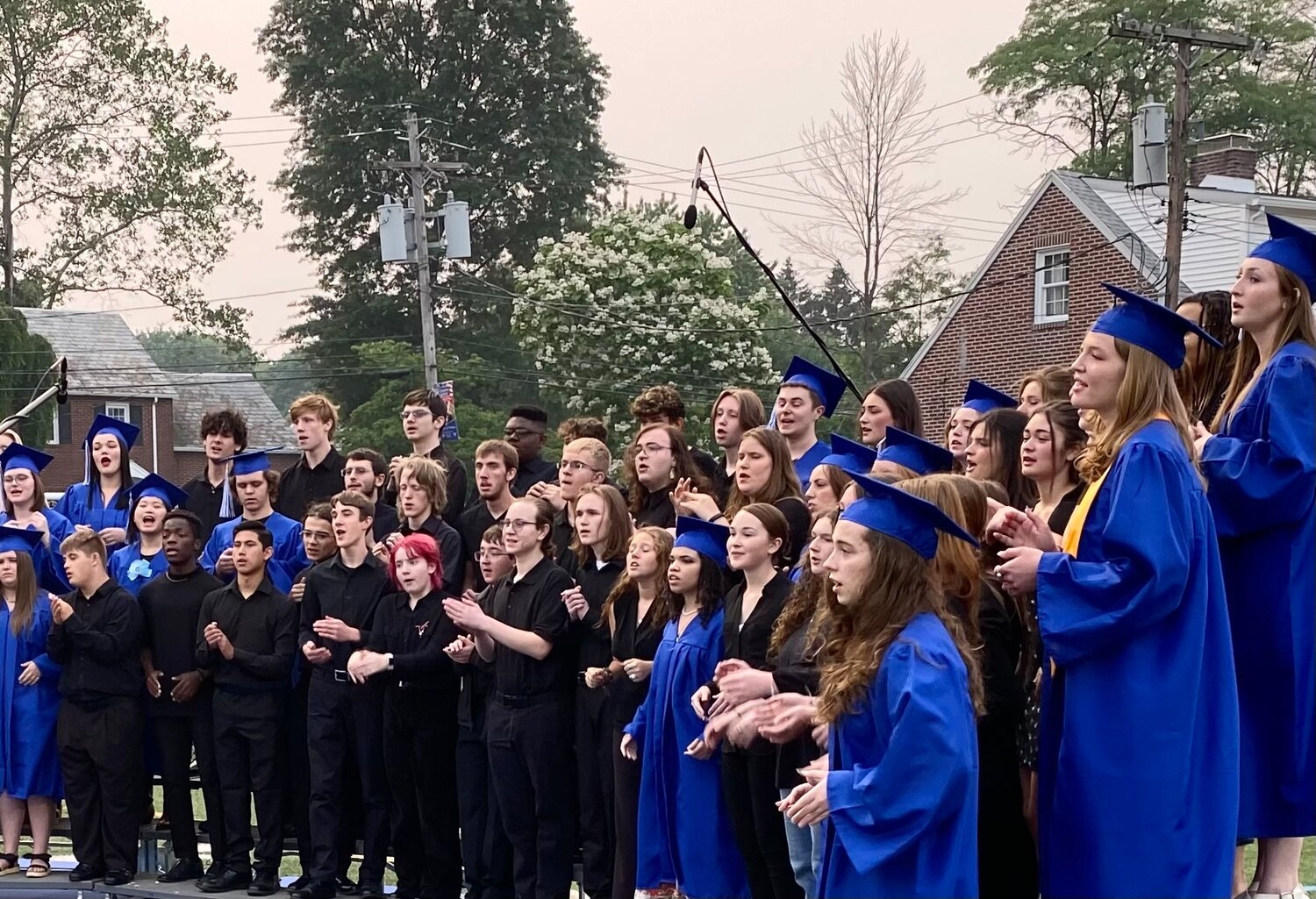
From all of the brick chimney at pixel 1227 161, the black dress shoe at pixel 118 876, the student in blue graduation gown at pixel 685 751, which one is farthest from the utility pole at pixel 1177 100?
the black dress shoe at pixel 118 876

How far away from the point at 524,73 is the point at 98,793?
41.1 meters

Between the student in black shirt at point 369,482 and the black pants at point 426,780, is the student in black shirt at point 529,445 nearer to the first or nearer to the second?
the student in black shirt at point 369,482

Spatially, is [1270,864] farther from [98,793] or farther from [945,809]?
[98,793]

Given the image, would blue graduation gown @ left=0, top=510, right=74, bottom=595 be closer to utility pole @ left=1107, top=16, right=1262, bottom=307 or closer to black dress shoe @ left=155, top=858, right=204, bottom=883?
black dress shoe @ left=155, top=858, right=204, bottom=883

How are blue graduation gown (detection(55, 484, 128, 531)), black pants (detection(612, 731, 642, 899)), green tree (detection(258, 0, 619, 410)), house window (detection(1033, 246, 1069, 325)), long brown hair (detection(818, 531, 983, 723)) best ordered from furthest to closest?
green tree (detection(258, 0, 619, 410)) → house window (detection(1033, 246, 1069, 325)) → blue graduation gown (detection(55, 484, 128, 531)) → black pants (detection(612, 731, 642, 899)) → long brown hair (detection(818, 531, 983, 723))

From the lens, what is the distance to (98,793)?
881cm

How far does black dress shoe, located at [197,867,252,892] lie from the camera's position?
27.7 feet

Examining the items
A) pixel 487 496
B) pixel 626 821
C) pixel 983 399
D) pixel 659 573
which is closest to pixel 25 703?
pixel 487 496

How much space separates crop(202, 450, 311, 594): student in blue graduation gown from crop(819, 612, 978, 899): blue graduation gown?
5550mm

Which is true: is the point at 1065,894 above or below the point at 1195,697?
below

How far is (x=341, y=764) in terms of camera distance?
8172 millimetres

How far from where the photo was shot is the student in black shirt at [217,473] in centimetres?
958

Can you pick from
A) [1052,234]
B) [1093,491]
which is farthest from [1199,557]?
[1052,234]

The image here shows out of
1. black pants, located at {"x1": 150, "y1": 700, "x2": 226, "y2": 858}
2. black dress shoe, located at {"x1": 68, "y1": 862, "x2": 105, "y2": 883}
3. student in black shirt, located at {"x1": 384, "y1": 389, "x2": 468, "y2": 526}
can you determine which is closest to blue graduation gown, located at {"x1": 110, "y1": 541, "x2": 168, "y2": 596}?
black pants, located at {"x1": 150, "y1": 700, "x2": 226, "y2": 858}
